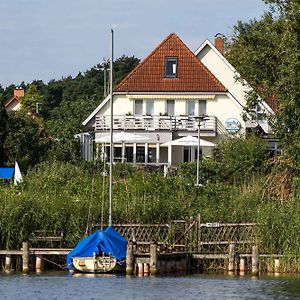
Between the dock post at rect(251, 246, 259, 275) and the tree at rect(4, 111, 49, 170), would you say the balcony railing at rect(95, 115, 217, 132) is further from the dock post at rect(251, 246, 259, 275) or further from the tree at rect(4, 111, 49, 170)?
the dock post at rect(251, 246, 259, 275)

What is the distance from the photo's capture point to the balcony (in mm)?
69562

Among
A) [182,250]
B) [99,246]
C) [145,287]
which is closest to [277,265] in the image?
[182,250]

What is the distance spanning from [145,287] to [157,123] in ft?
103

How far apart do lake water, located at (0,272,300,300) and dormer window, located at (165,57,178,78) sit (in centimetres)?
3075

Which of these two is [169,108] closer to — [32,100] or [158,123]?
[158,123]

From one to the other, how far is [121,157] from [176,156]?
11.8 ft

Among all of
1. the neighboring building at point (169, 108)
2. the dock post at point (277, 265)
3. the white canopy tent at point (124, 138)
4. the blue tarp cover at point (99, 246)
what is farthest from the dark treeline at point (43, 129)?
the dock post at point (277, 265)

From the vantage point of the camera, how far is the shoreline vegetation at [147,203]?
143 ft

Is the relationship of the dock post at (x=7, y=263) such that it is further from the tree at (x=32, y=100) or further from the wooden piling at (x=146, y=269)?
the tree at (x=32, y=100)

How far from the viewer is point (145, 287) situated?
38969 mm

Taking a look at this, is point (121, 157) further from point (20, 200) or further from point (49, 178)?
point (20, 200)

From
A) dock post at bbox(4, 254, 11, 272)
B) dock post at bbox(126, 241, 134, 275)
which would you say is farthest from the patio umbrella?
dock post at bbox(126, 241, 134, 275)

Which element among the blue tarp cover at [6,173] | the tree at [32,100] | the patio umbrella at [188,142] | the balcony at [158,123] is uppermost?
the tree at [32,100]

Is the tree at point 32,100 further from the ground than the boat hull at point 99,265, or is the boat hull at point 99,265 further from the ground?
the tree at point 32,100
